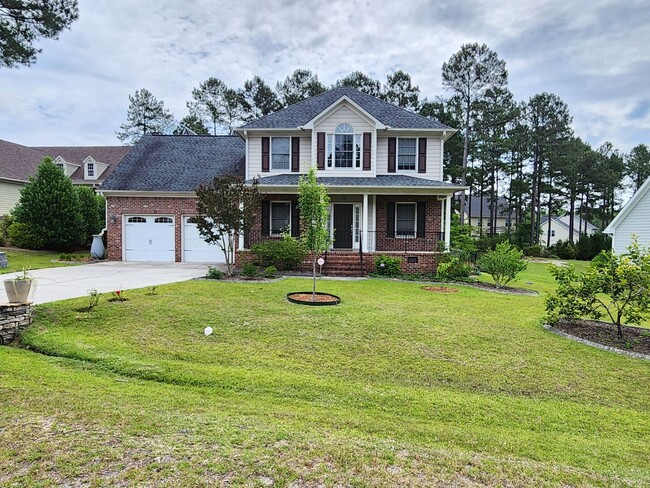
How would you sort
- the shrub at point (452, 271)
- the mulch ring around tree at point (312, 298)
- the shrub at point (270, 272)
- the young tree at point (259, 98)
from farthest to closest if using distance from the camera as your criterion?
1. the young tree at point (259, 98)
2. the shrub at point (452, 271)
3. the shrub at point (270, 272)
4. the mulch ring around tree at point (312, 298)

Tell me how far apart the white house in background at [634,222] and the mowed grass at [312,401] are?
544 inches

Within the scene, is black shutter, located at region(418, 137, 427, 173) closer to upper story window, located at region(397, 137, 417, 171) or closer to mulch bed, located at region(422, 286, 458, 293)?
upper story window, located at region(397, 137, 417, 171)

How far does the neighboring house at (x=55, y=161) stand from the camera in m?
24.1

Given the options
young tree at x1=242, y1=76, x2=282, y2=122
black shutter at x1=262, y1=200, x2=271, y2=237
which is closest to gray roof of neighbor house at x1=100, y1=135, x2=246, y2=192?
black shutter at x1=262, y1=200, x2=271, y2=237

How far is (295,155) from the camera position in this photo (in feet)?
54.2

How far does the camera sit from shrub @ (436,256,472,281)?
13.1 meters

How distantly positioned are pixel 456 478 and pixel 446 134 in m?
15.8

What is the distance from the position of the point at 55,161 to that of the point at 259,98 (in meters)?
16.7

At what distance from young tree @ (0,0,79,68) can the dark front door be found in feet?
43.8

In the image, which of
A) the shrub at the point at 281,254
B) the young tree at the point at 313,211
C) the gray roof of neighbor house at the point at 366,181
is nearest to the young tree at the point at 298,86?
the gray roof of neighbor house at the point at 366,181

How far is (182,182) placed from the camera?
1714cm

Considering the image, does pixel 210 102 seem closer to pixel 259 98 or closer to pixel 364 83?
pixel 259 98

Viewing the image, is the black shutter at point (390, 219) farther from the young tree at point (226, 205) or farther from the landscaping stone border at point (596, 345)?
the landscaping stone border at point (596, 345)

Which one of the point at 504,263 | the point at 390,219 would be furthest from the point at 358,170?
the point at 504,263
